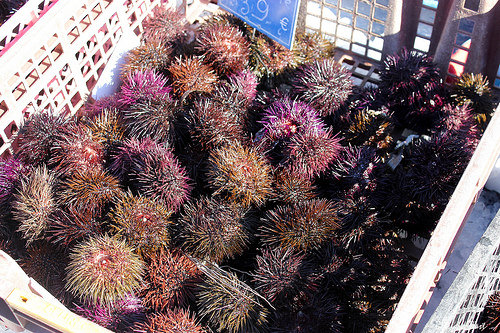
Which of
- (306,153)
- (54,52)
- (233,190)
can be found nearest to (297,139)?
(306,153)

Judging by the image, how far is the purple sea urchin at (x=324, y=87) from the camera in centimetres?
174

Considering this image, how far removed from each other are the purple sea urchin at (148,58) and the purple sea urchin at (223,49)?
154mm

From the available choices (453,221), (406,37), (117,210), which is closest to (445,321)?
(453,221)

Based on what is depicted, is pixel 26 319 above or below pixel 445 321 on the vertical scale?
below

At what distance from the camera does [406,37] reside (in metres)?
2.14

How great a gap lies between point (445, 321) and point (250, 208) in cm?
67

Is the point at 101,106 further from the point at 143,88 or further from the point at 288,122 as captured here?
the point at 288,122

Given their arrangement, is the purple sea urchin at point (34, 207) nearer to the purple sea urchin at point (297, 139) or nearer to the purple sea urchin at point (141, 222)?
the purple sea urchin at point (141, 222)

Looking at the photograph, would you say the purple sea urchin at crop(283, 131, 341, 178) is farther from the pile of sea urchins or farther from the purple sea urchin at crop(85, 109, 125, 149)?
the purple sea urchin at crop(85, 109, 125, 149)

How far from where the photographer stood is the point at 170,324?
128 centimetres

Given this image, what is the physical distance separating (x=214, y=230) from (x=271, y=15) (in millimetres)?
911

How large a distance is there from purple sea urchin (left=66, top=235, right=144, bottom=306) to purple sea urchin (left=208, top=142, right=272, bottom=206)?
13.0 inches

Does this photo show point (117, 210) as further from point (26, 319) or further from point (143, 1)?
point (143, 1)

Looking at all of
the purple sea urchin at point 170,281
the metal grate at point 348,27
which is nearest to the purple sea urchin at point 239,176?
the purple sea urchin at point 170,281
